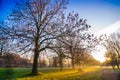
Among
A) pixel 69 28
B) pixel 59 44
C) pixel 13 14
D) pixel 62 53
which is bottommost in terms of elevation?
pixel 62 53

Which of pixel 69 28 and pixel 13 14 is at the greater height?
pixel 13 14

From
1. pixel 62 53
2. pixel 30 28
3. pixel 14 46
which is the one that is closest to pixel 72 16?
pixel 62 53

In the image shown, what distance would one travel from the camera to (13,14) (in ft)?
37.1

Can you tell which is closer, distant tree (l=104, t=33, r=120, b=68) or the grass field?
the grass field

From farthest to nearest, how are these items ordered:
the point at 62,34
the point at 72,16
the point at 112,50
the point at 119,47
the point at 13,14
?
the point at 112,50 → the point at 119,47 → the point at 13,14 → the point at 62,34 → the point at 72,16

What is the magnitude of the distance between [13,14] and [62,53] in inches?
188

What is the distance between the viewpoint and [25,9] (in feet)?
38.7

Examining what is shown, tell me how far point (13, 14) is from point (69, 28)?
14.9ft

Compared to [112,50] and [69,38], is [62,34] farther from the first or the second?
[112,50]

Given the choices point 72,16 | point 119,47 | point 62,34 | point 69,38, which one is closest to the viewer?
point 72,16

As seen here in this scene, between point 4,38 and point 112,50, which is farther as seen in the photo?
point 112,50

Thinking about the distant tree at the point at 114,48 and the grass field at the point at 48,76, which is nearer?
the grass field at the point at 48,76

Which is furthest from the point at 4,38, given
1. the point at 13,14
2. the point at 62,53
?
A: the point at 62,53

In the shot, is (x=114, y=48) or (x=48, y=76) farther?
(x=114, y=48)
